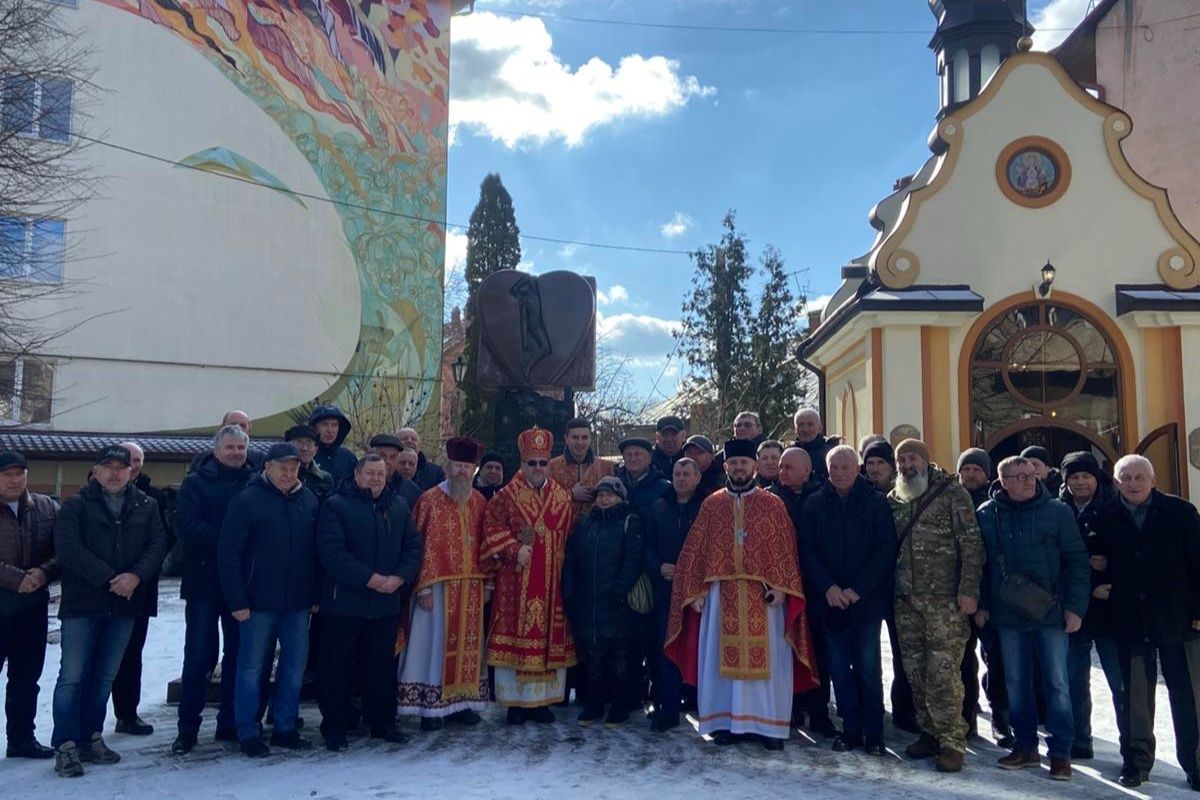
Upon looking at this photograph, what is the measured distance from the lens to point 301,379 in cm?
2422

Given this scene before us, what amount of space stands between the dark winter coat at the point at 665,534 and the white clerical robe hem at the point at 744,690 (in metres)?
0.44

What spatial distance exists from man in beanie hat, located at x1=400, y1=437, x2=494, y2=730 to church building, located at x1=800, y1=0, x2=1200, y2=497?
8.07 m

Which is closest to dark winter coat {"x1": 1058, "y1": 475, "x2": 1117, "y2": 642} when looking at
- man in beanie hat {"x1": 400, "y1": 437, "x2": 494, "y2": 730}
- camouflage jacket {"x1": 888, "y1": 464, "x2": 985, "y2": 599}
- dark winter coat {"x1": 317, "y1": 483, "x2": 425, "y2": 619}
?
camouflage jacket {"x1": 888, "y1": 464, "x2": 985, "y2": 599}

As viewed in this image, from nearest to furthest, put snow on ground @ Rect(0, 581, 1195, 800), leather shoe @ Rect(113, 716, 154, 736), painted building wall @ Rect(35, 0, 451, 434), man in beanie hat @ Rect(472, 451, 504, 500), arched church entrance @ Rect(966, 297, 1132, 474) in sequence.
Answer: snow on ground @ Rect(0, 581, 1195, 800) → leather shoe @ Rect(113, 716, 154, 736) → man in beanie hat @ Rect(472, 451, 504, 500) → arched church entrance @ Rect(966, 297, 1132, 474) → painted building wall @ Rect(35, 0, 451, 434)

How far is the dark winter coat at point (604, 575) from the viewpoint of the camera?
649 centimetres

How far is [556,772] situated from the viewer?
5383mm

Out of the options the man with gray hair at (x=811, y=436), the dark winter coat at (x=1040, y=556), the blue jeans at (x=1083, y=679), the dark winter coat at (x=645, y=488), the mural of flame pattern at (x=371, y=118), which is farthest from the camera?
the mural of flame pattern at (x=371, y=118)

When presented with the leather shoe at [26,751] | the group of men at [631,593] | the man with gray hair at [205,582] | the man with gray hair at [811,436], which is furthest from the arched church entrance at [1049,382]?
the leather shoe at [26,751]

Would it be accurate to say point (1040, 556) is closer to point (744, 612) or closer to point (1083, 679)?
point (1083, 679)

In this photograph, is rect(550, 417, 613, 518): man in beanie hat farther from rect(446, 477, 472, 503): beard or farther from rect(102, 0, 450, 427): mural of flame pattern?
rect(102, 0, 450, 427): mural of flame pattern

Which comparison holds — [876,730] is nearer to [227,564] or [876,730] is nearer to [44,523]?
[227,564]

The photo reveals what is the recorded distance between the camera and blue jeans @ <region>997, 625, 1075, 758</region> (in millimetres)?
5457

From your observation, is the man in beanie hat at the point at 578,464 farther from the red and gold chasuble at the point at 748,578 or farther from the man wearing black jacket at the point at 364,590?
the man wearing black jacket at the point at 364,590

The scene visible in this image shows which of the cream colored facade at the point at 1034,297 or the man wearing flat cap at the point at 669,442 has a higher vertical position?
the cream colored facade at the point at 1034,297
